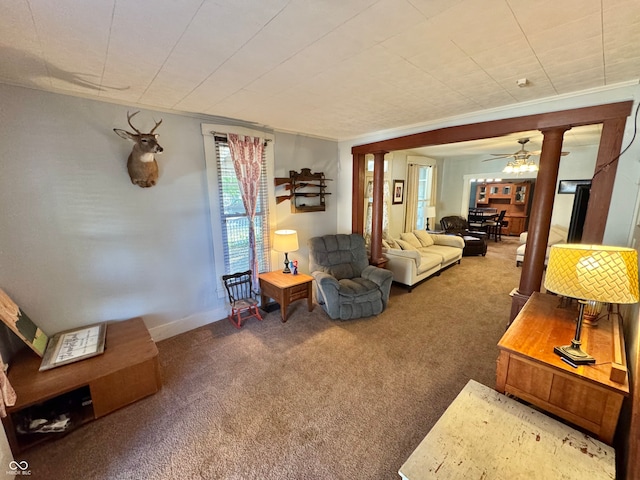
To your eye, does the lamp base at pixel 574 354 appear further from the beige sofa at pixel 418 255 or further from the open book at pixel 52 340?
the open book at pixel 52 340

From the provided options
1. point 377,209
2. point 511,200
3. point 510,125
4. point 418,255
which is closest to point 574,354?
point 510,125

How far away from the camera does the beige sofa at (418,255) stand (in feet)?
14.0

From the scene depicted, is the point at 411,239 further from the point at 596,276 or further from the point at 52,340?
the point at 52,340

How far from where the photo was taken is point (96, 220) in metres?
2.43

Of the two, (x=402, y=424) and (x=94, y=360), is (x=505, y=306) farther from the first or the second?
(x=94, y=360)

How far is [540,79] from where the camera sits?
2.03 m

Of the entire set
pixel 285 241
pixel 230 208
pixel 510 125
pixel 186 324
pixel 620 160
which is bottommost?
pixel 186 324

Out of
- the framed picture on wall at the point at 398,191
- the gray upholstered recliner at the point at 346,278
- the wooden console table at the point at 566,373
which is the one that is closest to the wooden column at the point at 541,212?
the wooden console table at the point at 566,373

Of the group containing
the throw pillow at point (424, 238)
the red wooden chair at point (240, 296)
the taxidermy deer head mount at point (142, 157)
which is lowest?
the red wooden chair at point (240, 296)

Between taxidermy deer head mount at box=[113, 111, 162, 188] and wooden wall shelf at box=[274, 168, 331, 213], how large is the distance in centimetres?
148

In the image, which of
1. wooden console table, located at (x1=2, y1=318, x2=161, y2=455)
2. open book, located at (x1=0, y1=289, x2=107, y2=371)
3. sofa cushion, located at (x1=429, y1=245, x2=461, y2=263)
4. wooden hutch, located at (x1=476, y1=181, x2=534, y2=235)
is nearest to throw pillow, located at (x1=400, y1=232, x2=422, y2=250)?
sofa cushion, located at (x1=429, y1=245, x2=461, y2=263)

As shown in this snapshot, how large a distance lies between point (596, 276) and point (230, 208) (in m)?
3.23

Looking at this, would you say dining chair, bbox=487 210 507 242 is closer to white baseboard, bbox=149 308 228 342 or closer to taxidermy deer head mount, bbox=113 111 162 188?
white baseboard, bbox=149 308 228 342

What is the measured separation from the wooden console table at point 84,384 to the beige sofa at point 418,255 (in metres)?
3.50
